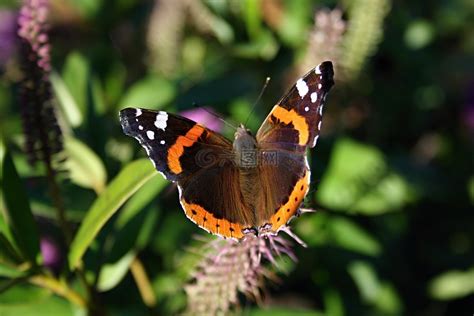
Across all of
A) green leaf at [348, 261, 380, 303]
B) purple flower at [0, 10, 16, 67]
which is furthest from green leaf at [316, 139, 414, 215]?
purple flower at [0, 10, 16, 67]

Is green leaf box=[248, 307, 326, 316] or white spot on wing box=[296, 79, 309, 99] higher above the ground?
white spot on wing box=[296, 79, 309, 99]

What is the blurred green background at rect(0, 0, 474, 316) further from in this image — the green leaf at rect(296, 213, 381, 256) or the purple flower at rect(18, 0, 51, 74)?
the purple flower at rect(18, 0, 51, 74)

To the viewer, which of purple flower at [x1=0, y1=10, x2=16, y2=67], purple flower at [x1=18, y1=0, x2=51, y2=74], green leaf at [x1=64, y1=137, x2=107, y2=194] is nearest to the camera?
purple flower at [x1=18, y1=0, x2=51, y2=74]

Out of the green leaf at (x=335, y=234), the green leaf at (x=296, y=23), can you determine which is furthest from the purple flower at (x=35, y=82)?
the green leaf at (x=296, y=23)

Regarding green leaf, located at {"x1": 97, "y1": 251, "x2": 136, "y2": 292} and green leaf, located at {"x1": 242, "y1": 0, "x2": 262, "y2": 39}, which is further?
green leaf, located at {"x1": 242, "y1": 0, "x2": 262, "y2": 39}

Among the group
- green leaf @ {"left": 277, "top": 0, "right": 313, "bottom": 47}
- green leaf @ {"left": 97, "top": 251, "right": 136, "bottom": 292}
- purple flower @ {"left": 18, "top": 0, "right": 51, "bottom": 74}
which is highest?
green leaf @ {"left": 277, "top": 0, "right": 313, "bottom": 47}

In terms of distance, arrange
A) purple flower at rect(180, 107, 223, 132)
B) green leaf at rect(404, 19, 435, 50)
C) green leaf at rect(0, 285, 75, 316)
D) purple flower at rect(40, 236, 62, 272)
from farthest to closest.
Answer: green leaf at rect(404, 19, 435, 50) < purple flower at rect(180, 107, 223, 132) < purple flower at rect(40, 236, 62, 272) < green leaf at rect(0, 285, 75, 316)

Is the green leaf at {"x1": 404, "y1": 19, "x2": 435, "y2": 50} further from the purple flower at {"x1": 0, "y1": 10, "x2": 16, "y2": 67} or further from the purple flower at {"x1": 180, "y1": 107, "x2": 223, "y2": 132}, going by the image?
the purple flower at {"x1": 0, "y1": 10, "x2": 16, "y2": 67}

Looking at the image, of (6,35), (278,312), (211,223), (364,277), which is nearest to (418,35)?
(364,277)

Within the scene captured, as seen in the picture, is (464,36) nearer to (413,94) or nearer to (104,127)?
(413,94)

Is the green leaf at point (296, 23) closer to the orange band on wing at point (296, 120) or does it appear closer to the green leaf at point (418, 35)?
the green leaf at point (418, 35)
